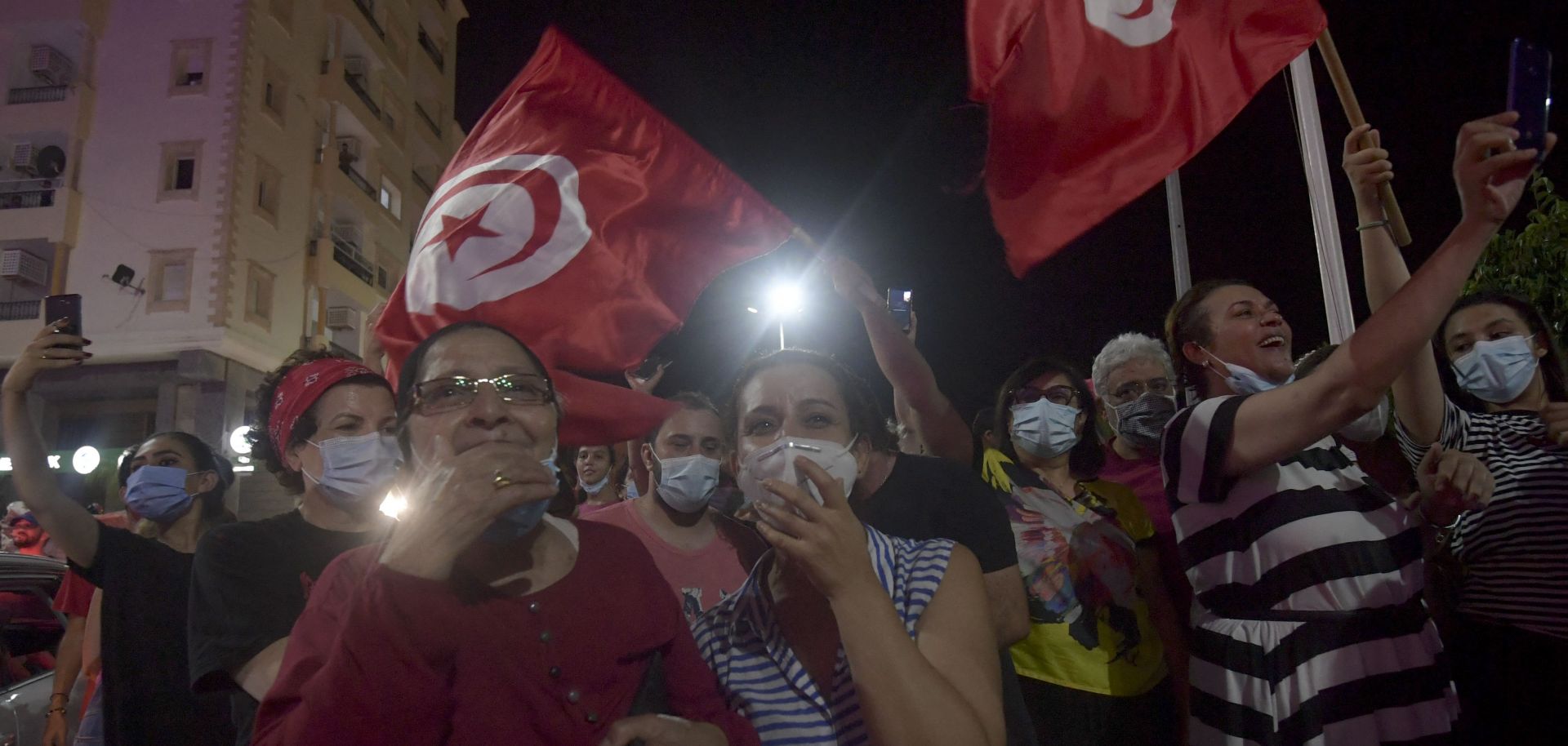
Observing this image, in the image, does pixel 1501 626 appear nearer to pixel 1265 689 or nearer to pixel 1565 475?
pixel 1565 475

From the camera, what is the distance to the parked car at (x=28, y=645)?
15.7 feet

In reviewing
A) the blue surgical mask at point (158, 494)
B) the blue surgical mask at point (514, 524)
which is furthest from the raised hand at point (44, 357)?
the blue surgical mask at point (514, 524)

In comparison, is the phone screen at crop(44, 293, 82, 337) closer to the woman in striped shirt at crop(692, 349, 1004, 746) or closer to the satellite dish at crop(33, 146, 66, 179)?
the woman in striped shirt at crop(692, 349, 1004, 746)

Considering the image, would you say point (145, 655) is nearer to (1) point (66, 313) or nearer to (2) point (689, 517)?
(1) point (66, 313)

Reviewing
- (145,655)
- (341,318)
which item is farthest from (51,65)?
(145,655)

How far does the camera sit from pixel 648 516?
4.04 m

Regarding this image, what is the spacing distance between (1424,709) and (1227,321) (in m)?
1.29

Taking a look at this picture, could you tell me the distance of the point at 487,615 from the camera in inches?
77.7

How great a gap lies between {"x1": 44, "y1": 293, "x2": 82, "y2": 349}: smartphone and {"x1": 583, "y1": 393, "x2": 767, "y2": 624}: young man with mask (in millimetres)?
2220

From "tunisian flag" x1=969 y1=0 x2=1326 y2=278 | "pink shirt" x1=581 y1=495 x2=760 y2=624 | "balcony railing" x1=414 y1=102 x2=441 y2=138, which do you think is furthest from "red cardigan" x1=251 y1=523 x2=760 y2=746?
"balcony railing" x1=414 y1=102 x2=441 y2=138

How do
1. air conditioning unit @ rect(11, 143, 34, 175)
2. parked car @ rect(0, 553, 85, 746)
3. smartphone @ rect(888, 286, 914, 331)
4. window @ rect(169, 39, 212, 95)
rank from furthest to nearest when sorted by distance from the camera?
1. window @ rect(169, 39, 212, 95)
2. air conditioning unit @ rect(11, 143, 34, 175)
3. parked car @ rect(0, 553, 85, 746)
4. smartphone @ rect(888, 286, 914, 331)

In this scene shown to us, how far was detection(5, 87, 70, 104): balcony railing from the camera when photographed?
22.0 m

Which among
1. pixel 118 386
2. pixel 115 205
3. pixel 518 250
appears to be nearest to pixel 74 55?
pixel 115 205

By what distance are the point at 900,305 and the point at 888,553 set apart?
78.3 inches
